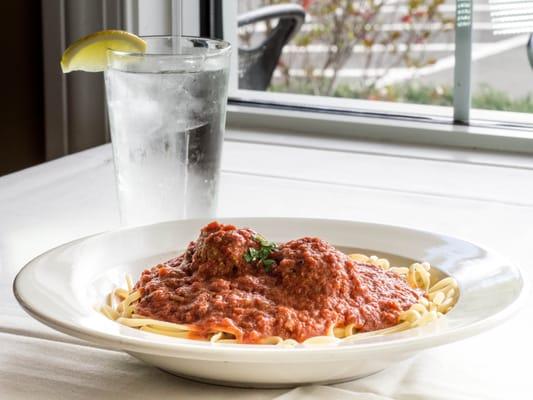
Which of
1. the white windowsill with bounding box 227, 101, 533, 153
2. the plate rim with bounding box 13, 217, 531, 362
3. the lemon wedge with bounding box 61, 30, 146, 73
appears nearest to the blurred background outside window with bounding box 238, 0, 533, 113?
the white windowsill with bounding box 227, 101, 533, 153

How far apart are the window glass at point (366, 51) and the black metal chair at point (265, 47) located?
1683 millimetres

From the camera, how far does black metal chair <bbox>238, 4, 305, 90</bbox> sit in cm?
244

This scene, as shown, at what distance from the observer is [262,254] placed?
0.91 meters

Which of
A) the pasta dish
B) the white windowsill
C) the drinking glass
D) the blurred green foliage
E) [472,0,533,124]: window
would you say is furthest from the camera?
[472,0,533,124]: window

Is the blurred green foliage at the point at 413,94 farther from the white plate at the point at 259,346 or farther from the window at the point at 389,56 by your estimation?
the white plate at the point at 259,346

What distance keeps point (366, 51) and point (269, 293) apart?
3992 millimetres

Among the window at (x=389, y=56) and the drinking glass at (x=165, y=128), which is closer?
the drinking glass at (x=165, y=128)

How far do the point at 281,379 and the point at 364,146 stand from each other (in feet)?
3.90

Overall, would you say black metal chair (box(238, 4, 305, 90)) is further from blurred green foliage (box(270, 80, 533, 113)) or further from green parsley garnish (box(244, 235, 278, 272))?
blurred green foliage (box(270, 80, 533, 113))

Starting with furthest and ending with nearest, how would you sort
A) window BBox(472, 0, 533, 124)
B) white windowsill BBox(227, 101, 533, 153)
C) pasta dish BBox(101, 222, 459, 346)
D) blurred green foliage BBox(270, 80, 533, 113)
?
→ window BBox(472, 0, 533, 124)
blurred green foliage BBox(270, 80, 533, 113)
white windowsill BBox(227, 101, 533, 153)
pasta dish BBox(101, 222, 459, 346)

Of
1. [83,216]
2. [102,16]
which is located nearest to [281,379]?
[83,216]

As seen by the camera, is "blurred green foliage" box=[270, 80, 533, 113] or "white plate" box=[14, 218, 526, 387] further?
"blurred green foliage" box=[270, 80, 533, 113]

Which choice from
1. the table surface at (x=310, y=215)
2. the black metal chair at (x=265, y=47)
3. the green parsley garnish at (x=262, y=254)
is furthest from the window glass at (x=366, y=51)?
the green parsley garnish at (x=262, y=254)

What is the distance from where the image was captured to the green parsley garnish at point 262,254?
908 mm
